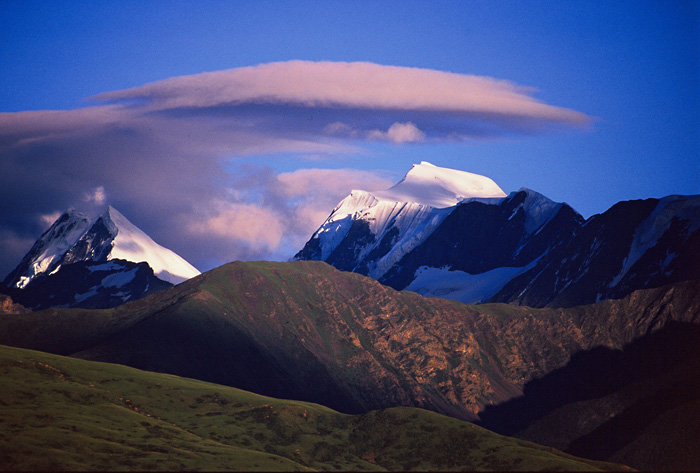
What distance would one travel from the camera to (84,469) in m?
191

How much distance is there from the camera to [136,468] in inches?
7844

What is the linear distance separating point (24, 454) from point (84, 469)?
12571 millimetres

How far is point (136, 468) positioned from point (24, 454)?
2291 centimetres

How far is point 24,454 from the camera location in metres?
191

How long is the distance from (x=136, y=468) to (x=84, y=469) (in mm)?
11924
